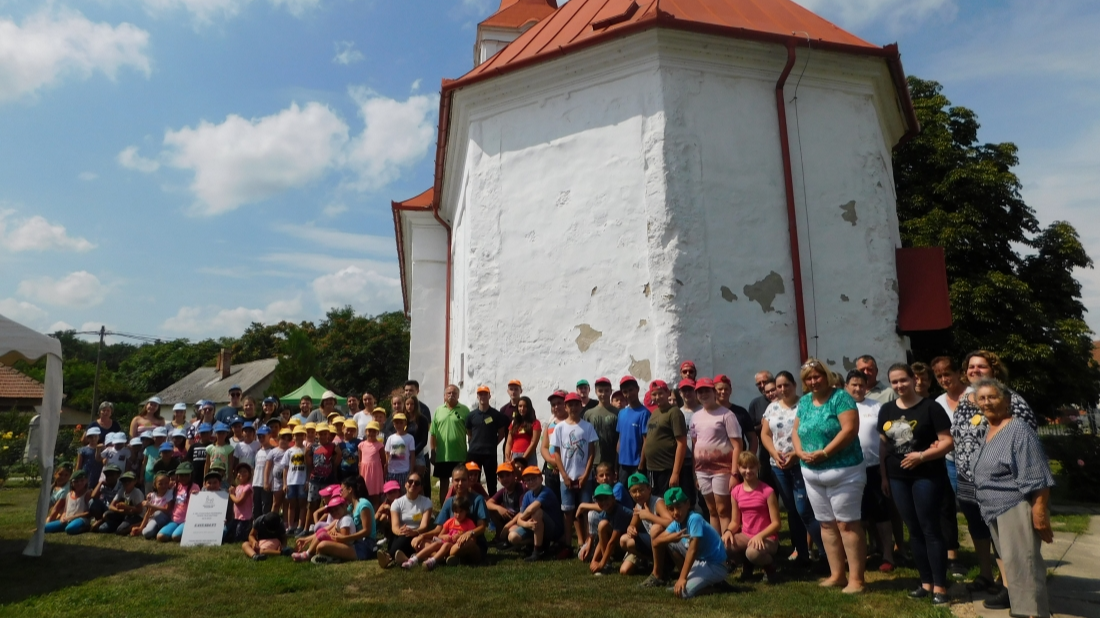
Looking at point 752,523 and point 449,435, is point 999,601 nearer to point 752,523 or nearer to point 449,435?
point 752,523

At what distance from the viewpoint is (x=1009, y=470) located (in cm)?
422

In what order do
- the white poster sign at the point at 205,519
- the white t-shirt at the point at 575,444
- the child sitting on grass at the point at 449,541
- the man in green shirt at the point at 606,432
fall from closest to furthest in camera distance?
1. the child sitting on grass at the point at 449,541
2. the white t-shirt at the point at 575,444
3. the man in green shirt at the point at 606,432
4. the white poster sign at the point at 205,519

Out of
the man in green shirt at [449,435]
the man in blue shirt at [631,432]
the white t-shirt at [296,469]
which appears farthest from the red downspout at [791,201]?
the white t-shirt at [296,469]

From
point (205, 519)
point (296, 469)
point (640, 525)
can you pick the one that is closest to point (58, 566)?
point (205, 519)

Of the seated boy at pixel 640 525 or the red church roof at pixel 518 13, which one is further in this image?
the red church roof at pixel 518 13

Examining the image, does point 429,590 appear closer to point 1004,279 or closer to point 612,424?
point 612,424

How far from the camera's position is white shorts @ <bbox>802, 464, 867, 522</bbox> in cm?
493

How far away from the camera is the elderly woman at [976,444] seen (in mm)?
4512

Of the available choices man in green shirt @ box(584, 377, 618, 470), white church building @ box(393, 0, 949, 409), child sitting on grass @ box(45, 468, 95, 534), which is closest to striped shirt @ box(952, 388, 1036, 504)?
man in green shirt @ box(584, 377, 618, 470)

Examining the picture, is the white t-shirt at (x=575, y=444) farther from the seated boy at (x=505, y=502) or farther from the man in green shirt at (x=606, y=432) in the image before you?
the seated boy at (x=505, y=502)

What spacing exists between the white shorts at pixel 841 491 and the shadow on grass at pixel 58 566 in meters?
6.27

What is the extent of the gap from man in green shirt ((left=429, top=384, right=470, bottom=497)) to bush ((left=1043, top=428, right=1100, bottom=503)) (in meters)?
10.1

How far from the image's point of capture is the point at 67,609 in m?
5.18

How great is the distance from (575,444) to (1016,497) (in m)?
3.73
